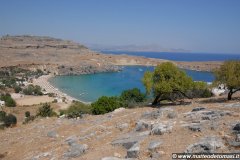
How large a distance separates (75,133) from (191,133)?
9.66 m

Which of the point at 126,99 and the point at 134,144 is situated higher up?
the point at 134,144

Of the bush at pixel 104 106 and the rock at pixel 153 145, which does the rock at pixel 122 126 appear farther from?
the bush at pixel 104 106

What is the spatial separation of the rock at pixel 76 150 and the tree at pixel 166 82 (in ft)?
59.5

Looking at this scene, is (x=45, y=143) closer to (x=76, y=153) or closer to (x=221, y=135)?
(x=76, y=153)

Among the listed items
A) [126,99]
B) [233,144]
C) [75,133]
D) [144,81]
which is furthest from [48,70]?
[233,144]

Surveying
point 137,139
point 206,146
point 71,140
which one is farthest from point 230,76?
point 206,146

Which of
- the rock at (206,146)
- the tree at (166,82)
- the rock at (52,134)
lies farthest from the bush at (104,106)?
the rock at (206,146)

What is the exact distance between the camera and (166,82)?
35.1 m

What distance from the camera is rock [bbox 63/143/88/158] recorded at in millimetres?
16861

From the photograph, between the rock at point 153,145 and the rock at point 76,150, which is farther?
the rock at point 76,150

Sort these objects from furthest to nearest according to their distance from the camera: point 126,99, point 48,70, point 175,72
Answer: point 48,70 → point 126,99 → point 175,72

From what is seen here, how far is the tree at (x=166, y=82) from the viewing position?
3481 cm

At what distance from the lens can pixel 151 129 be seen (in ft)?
59.3

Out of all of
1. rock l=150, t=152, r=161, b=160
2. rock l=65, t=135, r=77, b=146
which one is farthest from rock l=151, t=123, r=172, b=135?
rock l=65, t=135, r=77, b=146
